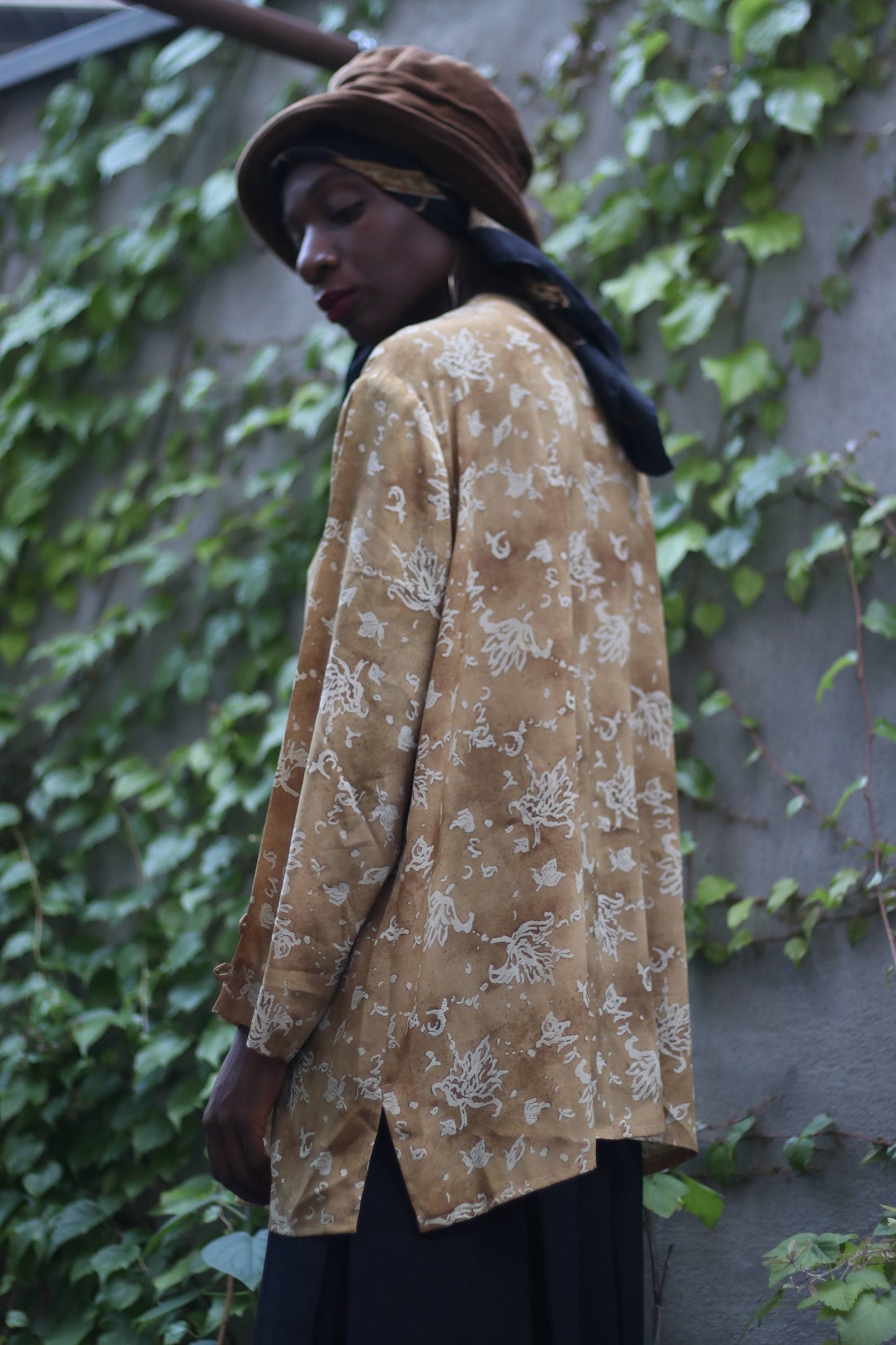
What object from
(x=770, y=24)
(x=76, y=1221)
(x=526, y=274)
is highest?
(x=526, y=274)

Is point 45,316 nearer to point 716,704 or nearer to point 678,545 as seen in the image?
point 678,545

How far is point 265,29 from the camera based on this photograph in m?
2.13

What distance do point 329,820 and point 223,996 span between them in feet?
0.69

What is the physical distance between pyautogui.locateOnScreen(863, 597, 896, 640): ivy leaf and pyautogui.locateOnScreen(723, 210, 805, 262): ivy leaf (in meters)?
0.60

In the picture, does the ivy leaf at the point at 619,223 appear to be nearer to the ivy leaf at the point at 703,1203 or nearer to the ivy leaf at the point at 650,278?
the ivy leaf at the point at 650,278

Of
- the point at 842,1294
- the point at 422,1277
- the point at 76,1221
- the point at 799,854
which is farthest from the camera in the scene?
the point at 76,1221

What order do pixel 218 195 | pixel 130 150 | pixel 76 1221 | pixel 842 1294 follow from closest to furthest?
pixel 842 1294, pixel 76 1221, pixel 218 195, pixel 130 150

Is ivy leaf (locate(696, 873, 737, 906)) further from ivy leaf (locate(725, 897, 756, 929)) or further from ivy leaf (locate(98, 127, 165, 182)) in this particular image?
ivy leaf (locate(98, 127, 165, 182))

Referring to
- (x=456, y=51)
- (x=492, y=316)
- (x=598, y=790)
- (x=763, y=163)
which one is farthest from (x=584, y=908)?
(x=456, y=51)

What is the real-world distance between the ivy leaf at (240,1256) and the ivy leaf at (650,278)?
5.15 feet

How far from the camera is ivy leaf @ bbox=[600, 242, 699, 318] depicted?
2123 mm

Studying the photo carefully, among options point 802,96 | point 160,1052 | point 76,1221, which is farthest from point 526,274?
point 76,1221

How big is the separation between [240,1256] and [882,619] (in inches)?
49.6

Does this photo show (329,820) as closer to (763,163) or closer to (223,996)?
(223,996)
